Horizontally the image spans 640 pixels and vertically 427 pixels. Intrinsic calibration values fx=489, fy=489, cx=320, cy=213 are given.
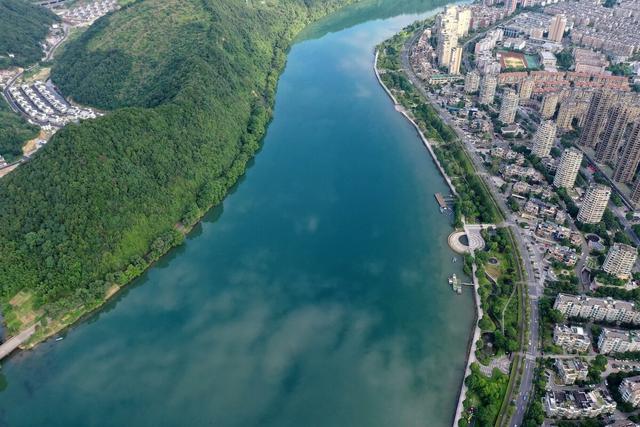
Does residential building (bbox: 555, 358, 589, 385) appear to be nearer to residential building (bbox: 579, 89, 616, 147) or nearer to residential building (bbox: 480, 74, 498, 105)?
residential building (bbox: 579, 89, 616, 147)

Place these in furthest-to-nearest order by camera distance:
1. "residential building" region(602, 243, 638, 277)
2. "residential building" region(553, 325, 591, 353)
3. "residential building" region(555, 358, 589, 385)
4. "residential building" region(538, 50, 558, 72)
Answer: "residential building" region(538, 50, 558, 72), "residential building" region(602, 243, 638, 277), "residential building" region(553, 325, 591, 353), "residential building" region(555, 358, 589, 385)

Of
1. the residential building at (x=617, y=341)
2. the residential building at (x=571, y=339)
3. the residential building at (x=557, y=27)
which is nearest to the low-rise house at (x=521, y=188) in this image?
the residential building at (x=571, y=339)

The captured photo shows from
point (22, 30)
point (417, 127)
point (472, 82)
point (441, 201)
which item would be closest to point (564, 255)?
point (441, 201)

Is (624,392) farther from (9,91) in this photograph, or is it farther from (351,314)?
(9,91)

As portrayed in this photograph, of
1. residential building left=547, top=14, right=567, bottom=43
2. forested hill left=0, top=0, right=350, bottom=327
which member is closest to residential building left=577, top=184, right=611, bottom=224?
forested hill left=0, top=0, right=350, bottom=327

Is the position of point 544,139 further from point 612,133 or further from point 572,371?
point 572,371

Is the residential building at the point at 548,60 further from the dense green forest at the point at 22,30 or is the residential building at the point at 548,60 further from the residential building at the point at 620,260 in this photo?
the dense green forest at the point at 22,30
